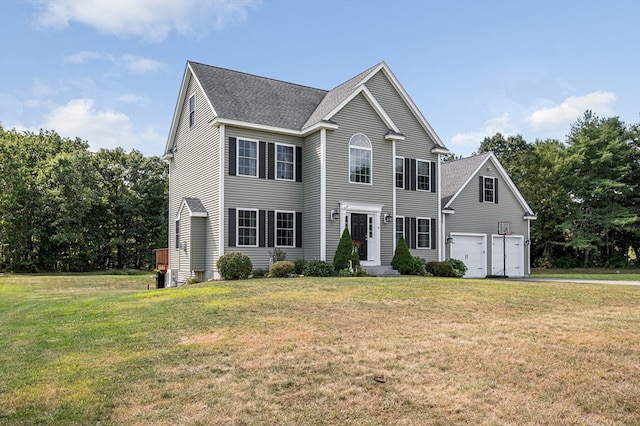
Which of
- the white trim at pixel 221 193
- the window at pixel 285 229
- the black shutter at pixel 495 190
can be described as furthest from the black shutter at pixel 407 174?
the white trim at pixel 221 193

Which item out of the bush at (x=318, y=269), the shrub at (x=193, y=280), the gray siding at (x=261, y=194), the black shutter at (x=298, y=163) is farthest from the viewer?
the black shutter at (x=298, y=163)

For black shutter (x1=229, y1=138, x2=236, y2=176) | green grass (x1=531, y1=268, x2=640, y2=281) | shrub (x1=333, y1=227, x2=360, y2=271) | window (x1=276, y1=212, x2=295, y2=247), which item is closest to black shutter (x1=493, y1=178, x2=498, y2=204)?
green grass (x1=531, y1=268, x2=640, y2=281)

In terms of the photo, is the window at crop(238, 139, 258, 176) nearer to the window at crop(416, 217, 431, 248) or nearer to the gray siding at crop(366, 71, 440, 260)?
the gray siding at crop(366, 71, 440, 260)

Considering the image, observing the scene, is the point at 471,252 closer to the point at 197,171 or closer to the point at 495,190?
the point at 495,190

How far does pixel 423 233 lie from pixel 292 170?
7.04 m

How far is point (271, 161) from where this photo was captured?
20469 mm

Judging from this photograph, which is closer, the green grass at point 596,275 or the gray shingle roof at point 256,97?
the gray shingle roof at point 256,97

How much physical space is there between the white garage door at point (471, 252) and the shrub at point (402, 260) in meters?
5.71

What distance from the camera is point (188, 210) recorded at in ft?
67.7

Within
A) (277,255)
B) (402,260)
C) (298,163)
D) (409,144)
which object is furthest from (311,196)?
(409,144)

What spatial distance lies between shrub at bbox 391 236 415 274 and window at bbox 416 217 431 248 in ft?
9.69

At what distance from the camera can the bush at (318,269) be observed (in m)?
18.6

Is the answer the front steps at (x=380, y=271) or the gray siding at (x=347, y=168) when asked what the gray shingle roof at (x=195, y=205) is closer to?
the gray siding at (x=347, y=168)

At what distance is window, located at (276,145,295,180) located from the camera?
68.0ft
